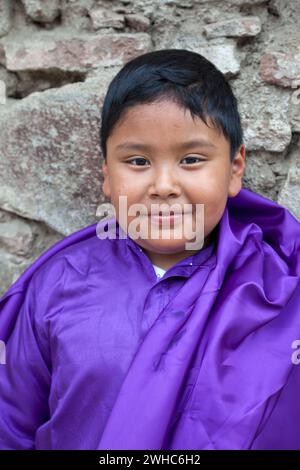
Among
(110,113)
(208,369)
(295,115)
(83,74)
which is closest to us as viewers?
(208,369)

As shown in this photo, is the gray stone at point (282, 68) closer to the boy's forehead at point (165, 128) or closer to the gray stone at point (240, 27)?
the gray stone at point (240, 27)

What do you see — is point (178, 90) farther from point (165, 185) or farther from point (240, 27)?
point (240, 27)

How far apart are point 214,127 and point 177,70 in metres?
0.13

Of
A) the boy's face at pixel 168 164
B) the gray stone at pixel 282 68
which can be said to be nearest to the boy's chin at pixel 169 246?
the boy's face at pixel 168 164

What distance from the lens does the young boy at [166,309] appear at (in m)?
0.97

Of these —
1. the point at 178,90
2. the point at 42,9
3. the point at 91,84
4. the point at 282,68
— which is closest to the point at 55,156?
the point at 91,84

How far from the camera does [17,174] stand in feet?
4.73

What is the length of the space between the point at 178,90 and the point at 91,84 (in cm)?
37

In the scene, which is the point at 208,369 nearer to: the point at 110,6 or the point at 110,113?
the point at 110,113

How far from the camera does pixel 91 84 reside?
1.35 metres

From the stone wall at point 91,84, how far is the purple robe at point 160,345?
19 centimetres

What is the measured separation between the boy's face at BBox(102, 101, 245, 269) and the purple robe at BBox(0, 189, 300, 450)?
89 millimetres

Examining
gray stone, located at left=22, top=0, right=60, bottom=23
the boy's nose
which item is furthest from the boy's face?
gray stone, located at left=22, top=0, right=60, bottom=23

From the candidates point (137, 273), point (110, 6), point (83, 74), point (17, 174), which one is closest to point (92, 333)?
point (137, 273)
